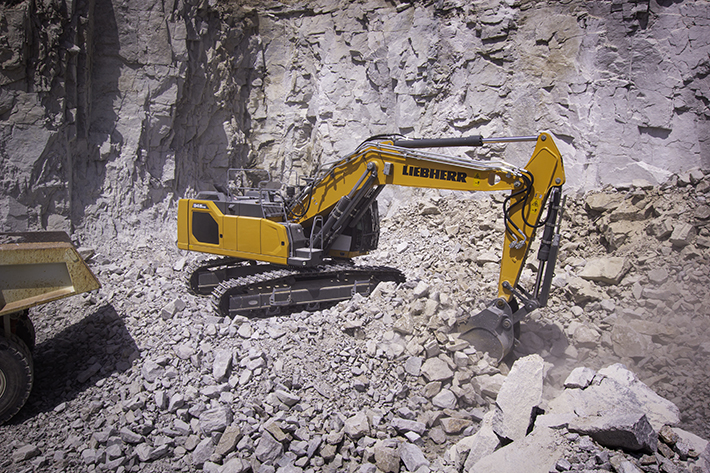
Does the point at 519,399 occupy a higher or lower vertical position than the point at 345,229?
lower

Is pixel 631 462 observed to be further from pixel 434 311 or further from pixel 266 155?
pixel 266 155

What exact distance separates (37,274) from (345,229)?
4.20 meters

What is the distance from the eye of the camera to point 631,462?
2676mm

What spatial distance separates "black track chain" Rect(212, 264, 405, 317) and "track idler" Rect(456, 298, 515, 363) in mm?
2419

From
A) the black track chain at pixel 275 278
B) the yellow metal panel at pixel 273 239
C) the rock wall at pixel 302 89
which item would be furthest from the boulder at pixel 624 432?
the rock wall at pixel 302 89

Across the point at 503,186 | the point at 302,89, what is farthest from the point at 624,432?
the point at 302,89

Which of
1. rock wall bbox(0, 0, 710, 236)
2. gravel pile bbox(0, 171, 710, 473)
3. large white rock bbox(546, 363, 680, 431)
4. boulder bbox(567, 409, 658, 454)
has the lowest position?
gravel pile bbox(0, 171, 710, 473)

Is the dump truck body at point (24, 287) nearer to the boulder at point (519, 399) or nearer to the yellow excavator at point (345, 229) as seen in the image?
the yellow excavator at point (345, 229)

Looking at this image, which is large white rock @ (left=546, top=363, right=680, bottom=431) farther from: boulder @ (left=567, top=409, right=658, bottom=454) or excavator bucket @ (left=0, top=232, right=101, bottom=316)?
excavator bucket @ (left=0, top=232, right=101, bottom=316)

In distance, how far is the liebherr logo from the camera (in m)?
5.11

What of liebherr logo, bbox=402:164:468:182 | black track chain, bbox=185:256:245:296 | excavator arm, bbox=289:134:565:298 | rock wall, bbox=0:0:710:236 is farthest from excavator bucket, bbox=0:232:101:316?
rock wall, bbox=0:0:710:236

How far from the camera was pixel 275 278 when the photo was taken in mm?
6301

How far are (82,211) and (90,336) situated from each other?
559 centimetres

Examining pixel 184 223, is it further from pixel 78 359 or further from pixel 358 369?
pixel 358 369
